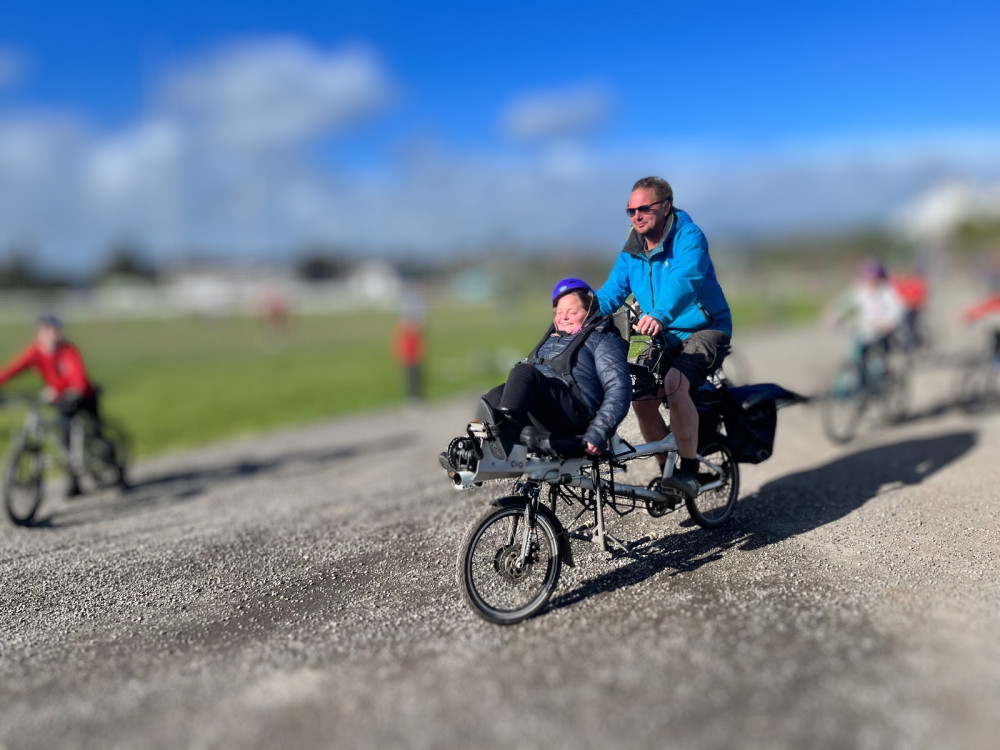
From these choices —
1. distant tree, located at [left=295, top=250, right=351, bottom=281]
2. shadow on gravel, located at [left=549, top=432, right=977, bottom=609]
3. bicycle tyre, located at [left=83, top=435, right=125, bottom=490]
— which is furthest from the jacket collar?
distant tree, located at [left=295, top=250, right=351, bottom=281]

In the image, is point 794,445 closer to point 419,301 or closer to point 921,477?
Result: point 921,477

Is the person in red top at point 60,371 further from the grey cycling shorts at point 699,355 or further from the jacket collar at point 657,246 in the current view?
the grey cycling shorts at point 699,355

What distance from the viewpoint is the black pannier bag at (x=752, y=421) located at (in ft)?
18.3

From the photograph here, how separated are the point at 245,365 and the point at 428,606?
21.8 meters

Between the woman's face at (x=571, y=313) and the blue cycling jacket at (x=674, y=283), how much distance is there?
1.30 feet

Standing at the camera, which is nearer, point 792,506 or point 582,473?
point 582,473

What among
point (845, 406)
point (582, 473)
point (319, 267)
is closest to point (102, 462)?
point (582, 473)

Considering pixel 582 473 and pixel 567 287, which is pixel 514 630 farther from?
pixel 567 287

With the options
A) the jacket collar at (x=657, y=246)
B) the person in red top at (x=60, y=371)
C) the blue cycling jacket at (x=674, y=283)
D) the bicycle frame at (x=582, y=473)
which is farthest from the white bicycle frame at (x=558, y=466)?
the person in red top at (x=60, y=371)

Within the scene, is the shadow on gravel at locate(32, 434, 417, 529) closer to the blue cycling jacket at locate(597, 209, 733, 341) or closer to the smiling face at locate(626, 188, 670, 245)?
the blue cycling jacket at locate(597, 209, 733, 341)

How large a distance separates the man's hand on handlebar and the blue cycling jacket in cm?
15

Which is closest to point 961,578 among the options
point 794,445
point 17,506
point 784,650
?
point 784,650

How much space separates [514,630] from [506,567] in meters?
Result: 0.35

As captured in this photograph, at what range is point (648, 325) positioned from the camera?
15.1 ft
